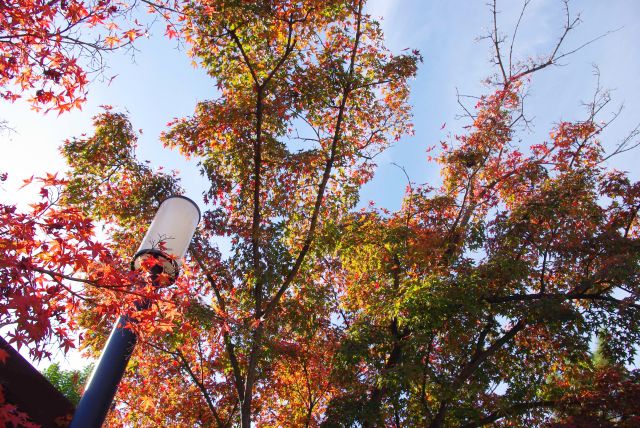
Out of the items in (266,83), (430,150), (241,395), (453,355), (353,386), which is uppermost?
(430,150)

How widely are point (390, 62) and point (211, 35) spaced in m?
3.40

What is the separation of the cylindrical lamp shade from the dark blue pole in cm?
46

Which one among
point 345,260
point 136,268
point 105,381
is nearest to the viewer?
point 105,381

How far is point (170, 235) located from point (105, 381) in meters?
1.11

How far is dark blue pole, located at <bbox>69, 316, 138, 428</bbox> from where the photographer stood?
108 inches

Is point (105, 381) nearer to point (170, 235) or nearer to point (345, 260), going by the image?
point (170, 235)

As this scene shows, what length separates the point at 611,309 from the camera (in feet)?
23.6

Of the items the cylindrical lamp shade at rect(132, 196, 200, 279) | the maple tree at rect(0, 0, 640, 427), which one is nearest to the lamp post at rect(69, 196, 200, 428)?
the cylindrical lamp shade at rect(132, 196, 200, 279)

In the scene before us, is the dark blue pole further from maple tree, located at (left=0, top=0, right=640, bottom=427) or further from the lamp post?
maple tree, located at (left=0, top=0, right=640, bottom=427)

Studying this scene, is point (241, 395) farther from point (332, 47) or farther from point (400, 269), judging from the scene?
point (332, 47)

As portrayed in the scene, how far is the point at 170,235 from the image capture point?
3.54 meters

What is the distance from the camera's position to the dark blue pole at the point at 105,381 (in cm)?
273

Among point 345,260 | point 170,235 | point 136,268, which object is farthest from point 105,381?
point 345,260

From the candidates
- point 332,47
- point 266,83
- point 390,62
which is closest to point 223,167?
point 266,83
